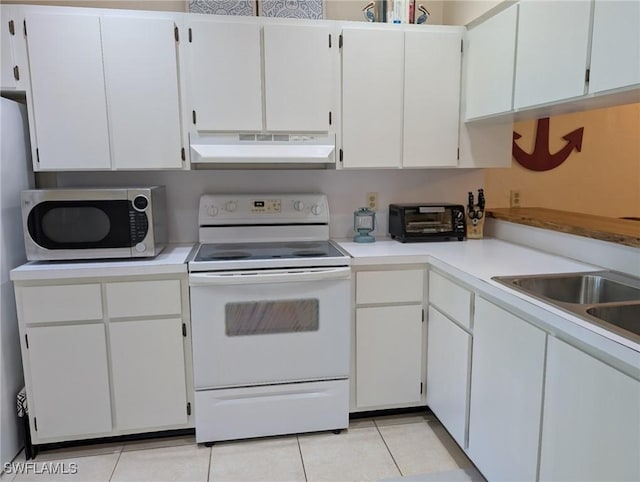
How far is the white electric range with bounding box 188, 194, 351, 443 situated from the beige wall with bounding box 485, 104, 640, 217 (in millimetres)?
1534

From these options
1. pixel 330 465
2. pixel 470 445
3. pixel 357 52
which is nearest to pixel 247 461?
pixel 330 465

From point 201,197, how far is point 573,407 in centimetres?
207

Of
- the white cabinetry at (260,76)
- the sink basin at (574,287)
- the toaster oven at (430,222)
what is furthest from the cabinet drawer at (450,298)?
the white cabinetry at (260,76)

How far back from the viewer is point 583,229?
2.04 metres

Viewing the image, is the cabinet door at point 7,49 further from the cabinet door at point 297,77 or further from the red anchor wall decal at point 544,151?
the red anchor wall decal at point 544,151

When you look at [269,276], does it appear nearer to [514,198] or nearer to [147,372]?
[147,372]

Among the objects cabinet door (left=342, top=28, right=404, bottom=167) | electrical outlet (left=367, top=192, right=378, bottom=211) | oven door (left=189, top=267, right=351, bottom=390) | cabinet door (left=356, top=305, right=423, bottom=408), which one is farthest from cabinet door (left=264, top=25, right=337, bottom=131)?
cabinet door (left=356, top=305, right=423, bottom=408)

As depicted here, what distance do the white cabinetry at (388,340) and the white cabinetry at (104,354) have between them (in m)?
0.88

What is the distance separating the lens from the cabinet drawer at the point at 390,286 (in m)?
2.28

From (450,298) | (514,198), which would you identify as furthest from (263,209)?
(514,198)

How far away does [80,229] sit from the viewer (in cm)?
212

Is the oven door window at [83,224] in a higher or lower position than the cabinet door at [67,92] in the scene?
lower

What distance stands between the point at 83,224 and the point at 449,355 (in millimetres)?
1856

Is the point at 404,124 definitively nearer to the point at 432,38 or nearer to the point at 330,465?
the point at 432,38
